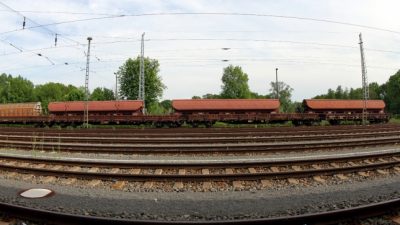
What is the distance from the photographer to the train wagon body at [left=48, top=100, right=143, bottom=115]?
125 ft

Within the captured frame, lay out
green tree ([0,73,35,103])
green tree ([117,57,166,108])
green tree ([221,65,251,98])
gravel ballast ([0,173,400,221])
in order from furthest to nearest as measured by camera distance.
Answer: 1. green tree ([0,73,35,103])
2. green tree ([221,65,251,98])
3. green tree ([117,57,166,108])
4. gravel ballast ([0,173,400,221])

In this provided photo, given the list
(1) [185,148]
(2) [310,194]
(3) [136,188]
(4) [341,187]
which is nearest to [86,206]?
(3) [136,188]

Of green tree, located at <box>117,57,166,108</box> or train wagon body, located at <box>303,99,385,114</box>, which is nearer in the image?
train wagon body, located at <box>303,99,385,114</box>

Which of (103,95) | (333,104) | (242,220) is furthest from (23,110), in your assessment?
(242,220)

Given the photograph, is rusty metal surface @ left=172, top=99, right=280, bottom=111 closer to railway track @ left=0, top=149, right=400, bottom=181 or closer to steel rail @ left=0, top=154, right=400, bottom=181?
railway track @ left=0, top=149, right=400, bottom=181

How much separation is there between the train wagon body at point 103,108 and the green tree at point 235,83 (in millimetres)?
53733

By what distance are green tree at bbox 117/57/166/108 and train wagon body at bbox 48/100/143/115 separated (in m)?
30.5

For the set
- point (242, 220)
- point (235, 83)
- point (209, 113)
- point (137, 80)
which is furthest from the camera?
point (235, 83)

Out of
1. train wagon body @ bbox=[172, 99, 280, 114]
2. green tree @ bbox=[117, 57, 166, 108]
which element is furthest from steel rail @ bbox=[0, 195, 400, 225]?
green tree @ bbox=[117, 57, 166, 108]

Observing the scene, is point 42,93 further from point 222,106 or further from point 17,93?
point 222,106

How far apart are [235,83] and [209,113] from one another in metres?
55.5

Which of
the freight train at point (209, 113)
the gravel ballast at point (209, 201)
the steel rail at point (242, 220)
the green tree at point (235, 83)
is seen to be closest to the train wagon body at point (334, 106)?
the freight train at point (209, 113)

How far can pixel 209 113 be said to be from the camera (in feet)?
121

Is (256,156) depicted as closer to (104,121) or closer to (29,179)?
(29,179)
